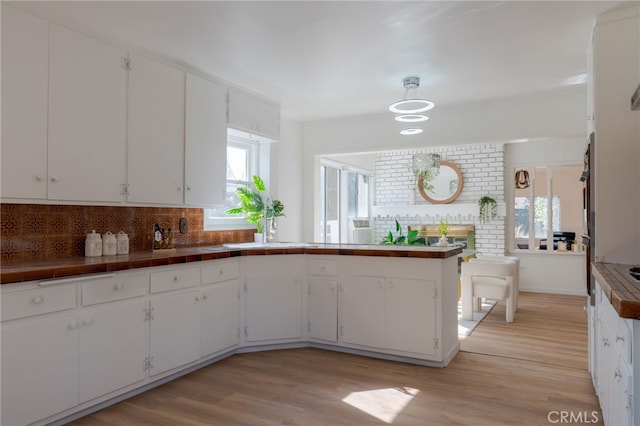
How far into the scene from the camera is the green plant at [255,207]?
4734mm

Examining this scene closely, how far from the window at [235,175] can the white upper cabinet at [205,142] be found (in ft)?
1.67

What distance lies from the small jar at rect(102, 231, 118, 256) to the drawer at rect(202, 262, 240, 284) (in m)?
0.69

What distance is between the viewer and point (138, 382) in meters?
2.89

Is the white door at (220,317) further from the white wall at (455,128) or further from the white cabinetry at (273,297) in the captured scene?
the white wall at (455,128)

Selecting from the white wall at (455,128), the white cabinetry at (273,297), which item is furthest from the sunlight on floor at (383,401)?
the white wall at (455,128)

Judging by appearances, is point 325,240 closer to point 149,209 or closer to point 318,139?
point 318,139

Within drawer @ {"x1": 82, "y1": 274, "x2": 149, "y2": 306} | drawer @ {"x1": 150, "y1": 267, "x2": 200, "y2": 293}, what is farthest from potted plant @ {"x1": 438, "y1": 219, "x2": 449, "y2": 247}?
drawer @ {"x1": 82, "y1": 274, "x2": 149, "y2": 306}

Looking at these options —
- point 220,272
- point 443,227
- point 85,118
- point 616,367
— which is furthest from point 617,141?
point 443,227

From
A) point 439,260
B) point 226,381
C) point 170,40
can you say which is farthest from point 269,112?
point 226,381

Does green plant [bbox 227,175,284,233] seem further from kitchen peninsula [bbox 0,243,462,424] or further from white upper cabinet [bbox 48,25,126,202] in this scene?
white upper cabinet [bbox 48,25,126,202]

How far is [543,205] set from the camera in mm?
7223

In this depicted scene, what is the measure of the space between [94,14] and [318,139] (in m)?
3.34

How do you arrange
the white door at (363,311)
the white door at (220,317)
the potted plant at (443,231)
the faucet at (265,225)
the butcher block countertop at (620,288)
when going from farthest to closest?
the potted plant at (443,231)
the faucet at (265,225)
the white door at (363,311)
the white door at (220,317)
the butcher block countertop at (620,288)

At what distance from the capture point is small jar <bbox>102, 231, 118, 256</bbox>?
3248mm
